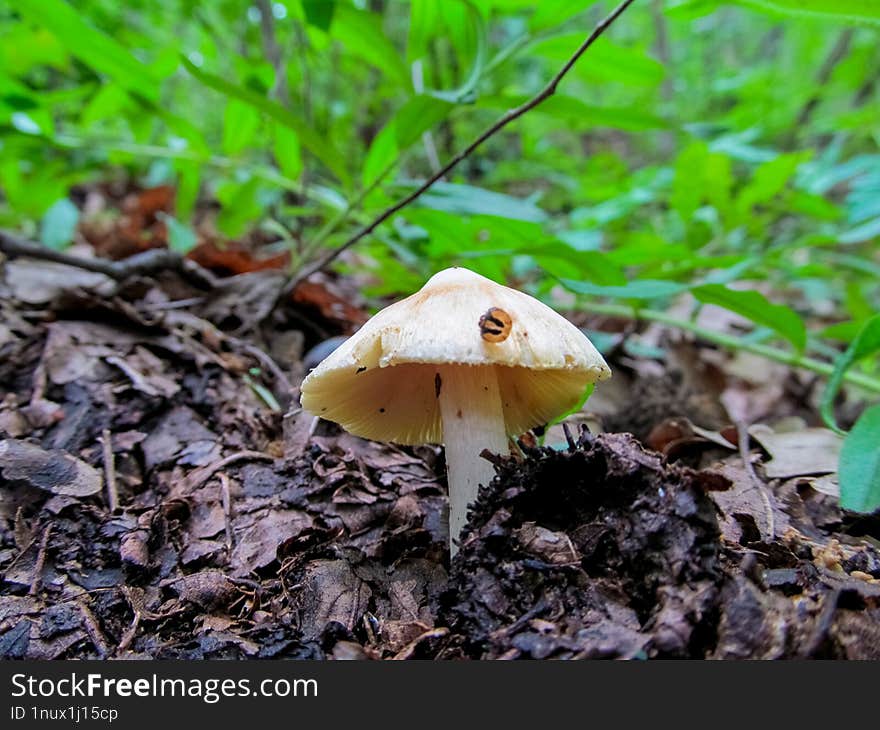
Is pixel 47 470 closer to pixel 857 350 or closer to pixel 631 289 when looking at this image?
pixel 631 289

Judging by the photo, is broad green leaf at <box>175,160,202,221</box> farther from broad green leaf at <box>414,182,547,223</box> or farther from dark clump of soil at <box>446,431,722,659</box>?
dark clump of soil at <box>446,431,722,659</box>

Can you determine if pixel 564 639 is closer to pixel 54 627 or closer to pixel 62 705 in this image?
pixel 62 705

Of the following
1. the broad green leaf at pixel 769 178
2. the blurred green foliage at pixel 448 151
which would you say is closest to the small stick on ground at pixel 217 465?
the blurred green foliage at pixel 448 151

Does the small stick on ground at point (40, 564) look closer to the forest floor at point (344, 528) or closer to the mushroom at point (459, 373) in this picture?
the forest floor at point (344, 528)

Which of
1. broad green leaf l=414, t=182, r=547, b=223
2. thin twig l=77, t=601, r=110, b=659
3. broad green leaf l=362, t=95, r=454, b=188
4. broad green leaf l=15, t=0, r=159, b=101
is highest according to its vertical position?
broad green leaf l=15, t=0, r=159, b=101

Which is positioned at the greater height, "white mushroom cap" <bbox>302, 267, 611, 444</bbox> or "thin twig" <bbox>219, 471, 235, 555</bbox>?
"white mushroom cap" <bbox>302, 267, 611, 444</bbox>

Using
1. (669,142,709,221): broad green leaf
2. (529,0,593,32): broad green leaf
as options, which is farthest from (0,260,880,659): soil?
(529,0,593,32): broad green leaf

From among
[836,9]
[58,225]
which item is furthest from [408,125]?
[58,225]
